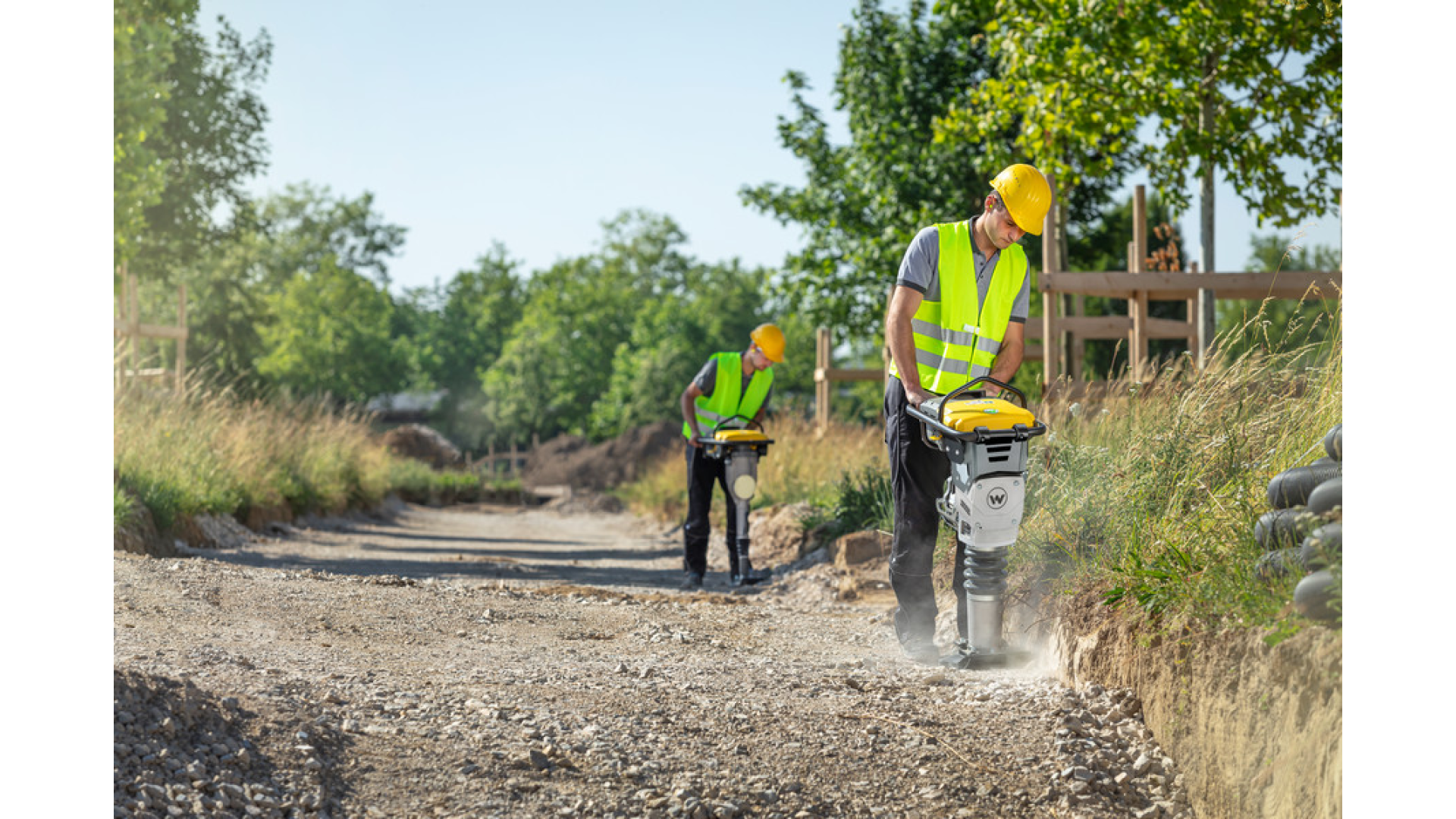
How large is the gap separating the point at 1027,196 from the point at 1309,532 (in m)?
1.56

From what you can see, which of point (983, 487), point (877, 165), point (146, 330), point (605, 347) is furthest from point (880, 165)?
point (605, 347)

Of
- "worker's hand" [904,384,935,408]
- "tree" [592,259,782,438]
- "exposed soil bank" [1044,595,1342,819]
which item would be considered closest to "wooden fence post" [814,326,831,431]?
"worker's hand" [904,384,935,408]

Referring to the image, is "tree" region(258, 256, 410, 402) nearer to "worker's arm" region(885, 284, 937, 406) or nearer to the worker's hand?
"worker's arm" region(885, 284, 937, 406)

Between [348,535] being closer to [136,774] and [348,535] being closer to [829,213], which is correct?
[829,213]

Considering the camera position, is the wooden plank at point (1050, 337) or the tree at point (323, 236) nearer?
the wooden plank at point (1050, 337)

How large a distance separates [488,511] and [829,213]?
9.13 m

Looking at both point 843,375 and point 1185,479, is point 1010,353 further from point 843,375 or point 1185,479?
point 843,375

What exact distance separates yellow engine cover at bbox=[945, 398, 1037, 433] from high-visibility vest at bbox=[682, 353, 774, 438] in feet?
12.5

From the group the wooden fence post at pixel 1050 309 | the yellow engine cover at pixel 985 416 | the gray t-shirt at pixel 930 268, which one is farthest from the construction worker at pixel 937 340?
the wooden fence post at pixel 1050 309

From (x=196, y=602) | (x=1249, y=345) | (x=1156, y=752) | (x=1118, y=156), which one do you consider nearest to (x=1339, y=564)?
(x=1156, y=752)

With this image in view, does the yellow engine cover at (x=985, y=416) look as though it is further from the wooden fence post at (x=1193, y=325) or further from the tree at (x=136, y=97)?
the tree at (x=136, y=97)

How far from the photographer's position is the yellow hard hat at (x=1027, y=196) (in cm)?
391

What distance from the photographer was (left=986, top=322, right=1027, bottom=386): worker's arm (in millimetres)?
4344

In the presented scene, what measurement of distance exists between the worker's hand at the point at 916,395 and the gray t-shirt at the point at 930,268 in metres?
0.40
